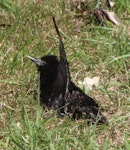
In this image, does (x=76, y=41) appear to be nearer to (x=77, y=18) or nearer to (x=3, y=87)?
(x=77, y=18)

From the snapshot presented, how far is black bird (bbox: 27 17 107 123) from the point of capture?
4.71 m

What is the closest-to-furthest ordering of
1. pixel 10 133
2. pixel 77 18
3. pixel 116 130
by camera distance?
pixel 10 133, pixel 116 130, pixel 77 18

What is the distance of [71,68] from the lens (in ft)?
18.2

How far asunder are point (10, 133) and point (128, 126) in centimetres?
108

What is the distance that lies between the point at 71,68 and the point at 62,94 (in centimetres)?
81

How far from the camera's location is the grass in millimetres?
4402

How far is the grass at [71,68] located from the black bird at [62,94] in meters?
0.09

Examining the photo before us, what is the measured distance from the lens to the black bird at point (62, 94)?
471 cm

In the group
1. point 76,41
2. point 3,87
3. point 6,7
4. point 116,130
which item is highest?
point 6,7

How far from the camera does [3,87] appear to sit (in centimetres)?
517

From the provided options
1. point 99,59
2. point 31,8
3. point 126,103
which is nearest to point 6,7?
point 31,8

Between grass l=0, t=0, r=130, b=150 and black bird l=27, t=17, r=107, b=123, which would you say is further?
black bird l=27, t=17, r=107, b=123

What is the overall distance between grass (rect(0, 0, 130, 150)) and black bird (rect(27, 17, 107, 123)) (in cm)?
9

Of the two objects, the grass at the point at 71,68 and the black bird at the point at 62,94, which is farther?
the black bird at the point at 62,94
